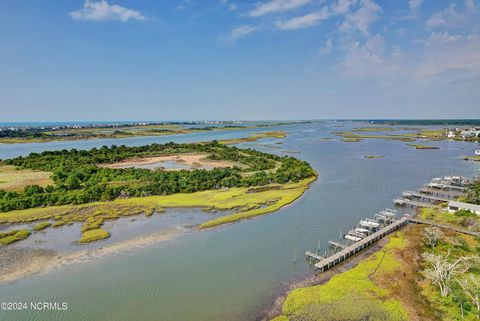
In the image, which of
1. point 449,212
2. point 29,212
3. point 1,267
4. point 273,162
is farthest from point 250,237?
point 273,162

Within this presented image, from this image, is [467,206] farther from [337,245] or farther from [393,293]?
[393,293]

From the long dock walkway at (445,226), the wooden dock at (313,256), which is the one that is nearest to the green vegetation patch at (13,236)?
the wooden dock at (313,256)

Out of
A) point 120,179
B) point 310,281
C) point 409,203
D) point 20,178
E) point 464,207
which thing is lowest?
point 310,281

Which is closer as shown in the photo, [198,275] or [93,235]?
[198,275]

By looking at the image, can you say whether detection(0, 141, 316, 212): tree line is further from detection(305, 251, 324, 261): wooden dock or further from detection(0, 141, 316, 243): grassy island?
detection(305, 251, 324, 261): wooden dock

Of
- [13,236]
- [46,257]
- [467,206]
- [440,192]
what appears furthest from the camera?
[440,192]

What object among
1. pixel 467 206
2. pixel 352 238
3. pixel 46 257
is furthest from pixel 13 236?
pixel 467 206

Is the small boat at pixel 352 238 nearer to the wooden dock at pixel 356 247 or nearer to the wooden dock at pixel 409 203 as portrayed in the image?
the wooden dock at pixel 356 247
